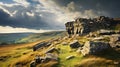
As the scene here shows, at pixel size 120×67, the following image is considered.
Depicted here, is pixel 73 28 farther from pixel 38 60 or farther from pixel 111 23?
pixel 38 60

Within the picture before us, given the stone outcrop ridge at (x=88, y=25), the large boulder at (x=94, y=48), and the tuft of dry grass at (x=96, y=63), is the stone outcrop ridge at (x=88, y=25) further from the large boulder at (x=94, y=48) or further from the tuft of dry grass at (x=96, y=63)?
the tuft of dry grass at (x=96, y=63)

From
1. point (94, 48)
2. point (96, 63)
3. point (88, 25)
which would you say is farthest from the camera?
point (88, 25)

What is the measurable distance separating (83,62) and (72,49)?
62.5ft

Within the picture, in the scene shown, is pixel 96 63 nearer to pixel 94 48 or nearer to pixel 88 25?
pixel 94 48

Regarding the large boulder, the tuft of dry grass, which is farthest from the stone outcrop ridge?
the tuft of dry grass

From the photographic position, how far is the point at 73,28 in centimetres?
16638

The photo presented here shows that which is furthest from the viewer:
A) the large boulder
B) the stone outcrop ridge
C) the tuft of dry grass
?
the stone outcrop ridge

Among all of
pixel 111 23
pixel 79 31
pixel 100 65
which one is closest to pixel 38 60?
pixel 100 65

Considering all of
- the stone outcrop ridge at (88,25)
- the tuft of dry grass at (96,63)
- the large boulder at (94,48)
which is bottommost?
the tuft of dry grass at (96,63)

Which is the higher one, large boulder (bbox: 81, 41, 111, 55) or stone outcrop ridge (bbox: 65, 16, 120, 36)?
stone outcrop ridge (bbox: 65, 16, 120, 36)

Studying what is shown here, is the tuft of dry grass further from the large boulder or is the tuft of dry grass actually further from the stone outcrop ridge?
the stone outcrop ridge

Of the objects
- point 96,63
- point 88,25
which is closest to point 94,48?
point 96,63

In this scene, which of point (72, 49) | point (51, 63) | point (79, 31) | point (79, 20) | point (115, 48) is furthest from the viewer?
point (79, 20)

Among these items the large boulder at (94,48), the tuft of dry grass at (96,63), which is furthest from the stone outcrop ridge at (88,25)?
the tuft of dry grass at (96,63)
